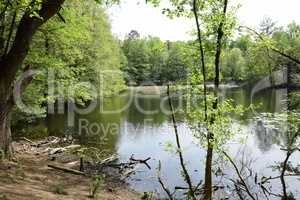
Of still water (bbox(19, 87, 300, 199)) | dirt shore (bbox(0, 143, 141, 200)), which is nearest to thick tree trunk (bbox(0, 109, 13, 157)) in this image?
dirt shore (bbox(0, 143, 141, 200))

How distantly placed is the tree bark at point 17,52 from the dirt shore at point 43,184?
50.2 inches

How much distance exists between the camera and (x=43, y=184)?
11.6m

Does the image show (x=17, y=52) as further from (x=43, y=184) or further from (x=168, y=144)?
(x=168, y=144)

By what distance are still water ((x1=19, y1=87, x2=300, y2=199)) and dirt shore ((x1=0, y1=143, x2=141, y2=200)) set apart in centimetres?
176

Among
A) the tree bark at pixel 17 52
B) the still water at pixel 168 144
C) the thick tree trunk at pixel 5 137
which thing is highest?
the tree bark at pixel 17 52

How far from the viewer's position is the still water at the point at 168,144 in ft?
48.8

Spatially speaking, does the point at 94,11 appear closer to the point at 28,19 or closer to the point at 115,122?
the point at 115,122

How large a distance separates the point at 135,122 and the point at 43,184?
62.6ft

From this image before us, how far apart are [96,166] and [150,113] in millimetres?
19845

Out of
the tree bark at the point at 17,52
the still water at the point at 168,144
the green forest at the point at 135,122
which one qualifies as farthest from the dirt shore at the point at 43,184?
the still water at the point at 168,144

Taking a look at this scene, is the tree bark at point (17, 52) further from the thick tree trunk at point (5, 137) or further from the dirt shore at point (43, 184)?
the dirt shore at point (43, 184)

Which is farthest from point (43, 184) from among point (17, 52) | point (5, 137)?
point (17, 52)

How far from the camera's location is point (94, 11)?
37.1 meters

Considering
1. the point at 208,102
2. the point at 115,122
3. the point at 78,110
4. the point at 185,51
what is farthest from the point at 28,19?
the point at 78,110
